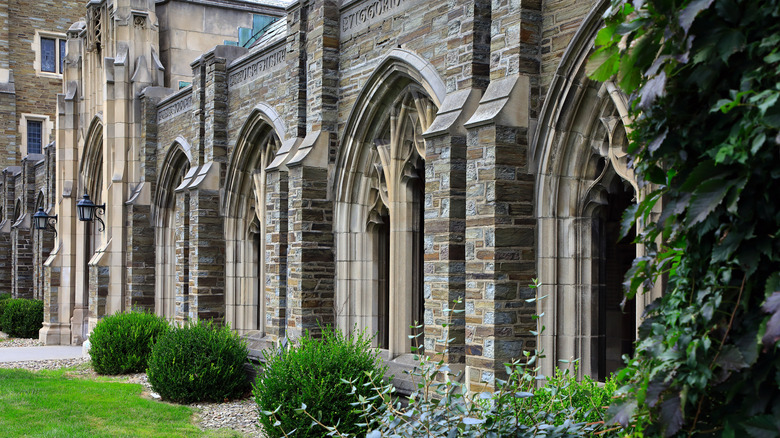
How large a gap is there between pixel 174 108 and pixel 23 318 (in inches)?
446

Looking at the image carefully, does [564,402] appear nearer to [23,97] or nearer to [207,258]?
[207,258]

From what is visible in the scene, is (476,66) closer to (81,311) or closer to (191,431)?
(191,431)

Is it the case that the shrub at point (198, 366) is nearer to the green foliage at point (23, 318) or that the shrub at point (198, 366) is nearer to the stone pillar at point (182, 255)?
the stone pillar at point (182, 255)

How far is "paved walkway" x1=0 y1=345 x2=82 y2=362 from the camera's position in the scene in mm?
18125

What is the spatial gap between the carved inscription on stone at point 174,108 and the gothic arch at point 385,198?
23.3ft

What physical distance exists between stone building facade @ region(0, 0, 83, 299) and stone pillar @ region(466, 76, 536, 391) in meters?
26.5

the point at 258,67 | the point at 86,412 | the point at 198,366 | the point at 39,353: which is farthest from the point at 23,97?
the point at 86,412

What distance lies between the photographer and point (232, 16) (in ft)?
65.4

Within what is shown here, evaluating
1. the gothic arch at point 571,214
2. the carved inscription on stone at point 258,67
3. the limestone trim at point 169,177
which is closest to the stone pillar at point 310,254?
the carved inscription on stone at point 258,67

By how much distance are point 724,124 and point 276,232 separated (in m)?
10.3

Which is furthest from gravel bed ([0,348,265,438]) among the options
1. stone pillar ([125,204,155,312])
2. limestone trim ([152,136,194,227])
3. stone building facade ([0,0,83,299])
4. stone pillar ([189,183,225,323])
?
stone building facade ([0,0,83,299])

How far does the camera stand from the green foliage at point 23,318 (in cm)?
2502

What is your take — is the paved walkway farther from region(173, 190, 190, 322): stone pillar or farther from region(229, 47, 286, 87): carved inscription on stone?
region(229, 47, 286, 87): carved inscription on stone

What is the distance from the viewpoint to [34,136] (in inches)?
1300
